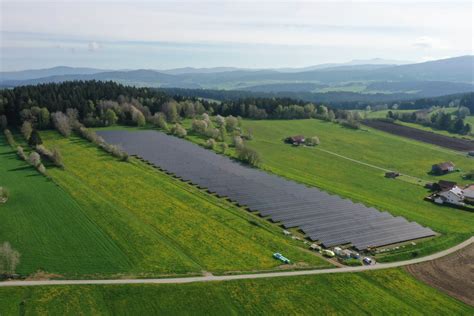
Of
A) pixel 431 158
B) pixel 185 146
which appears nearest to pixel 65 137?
pixel 185 146

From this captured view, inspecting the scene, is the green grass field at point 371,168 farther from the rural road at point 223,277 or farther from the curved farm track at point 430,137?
the curved farm track at point 430,137

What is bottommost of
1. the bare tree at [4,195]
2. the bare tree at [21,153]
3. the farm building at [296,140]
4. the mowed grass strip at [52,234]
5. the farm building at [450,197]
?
the farm building at [450,197]

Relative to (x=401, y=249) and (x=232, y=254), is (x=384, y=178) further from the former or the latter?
(x=232, y=254)

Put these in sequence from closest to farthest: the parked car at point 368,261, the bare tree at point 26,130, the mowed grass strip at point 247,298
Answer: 1. the mowed grass strip at point 247,298
2. the parked car at point 368,261
3. the bare tree at point 26,130

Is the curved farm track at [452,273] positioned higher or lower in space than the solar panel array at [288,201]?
lower

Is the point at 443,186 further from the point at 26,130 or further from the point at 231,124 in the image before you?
the point at 26,130

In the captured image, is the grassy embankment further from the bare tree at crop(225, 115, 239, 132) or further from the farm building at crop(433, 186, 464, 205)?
the bare tree at crop(225, 115, 239, 132)

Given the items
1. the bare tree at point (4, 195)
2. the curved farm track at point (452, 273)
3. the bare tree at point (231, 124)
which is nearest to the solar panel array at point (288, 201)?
the curved farm track at point (452, 273)

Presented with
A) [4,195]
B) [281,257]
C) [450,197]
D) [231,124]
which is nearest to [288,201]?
[281,257]
